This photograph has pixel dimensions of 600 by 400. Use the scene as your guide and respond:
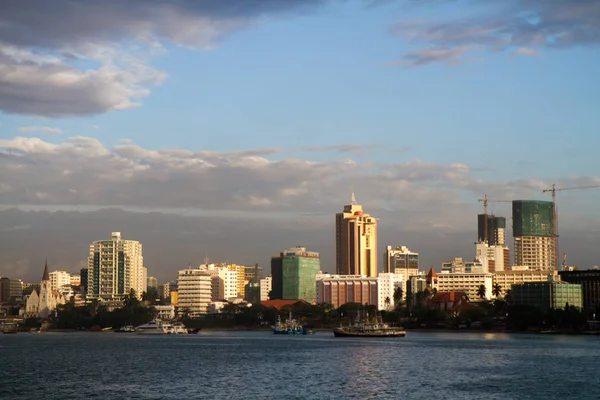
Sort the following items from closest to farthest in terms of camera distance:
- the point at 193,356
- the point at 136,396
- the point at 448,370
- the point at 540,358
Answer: the point at 136,396 → the point at 448,370 → the point at 540,358 → the point at 193,356

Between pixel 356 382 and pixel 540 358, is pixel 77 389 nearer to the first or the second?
pixel 356 382

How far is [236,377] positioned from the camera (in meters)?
94.8

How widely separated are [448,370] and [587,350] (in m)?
44.7

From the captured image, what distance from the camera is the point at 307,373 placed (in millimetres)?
98688

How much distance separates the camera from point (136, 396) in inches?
3031

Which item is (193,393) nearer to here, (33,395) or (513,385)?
(33,395)

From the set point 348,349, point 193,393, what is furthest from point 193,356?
point 193,393

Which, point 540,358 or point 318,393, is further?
point 540,358

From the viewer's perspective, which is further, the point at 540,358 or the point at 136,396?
the point at 540,358

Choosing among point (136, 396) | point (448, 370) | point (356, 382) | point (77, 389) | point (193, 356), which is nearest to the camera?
point (136, 396)

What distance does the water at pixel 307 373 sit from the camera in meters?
80.1

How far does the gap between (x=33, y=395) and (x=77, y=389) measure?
Answer: 5.37 meters

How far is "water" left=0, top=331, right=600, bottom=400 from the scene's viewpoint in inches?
3155

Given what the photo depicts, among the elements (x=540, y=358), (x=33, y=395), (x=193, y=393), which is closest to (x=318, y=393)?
(x=193, y=393)
